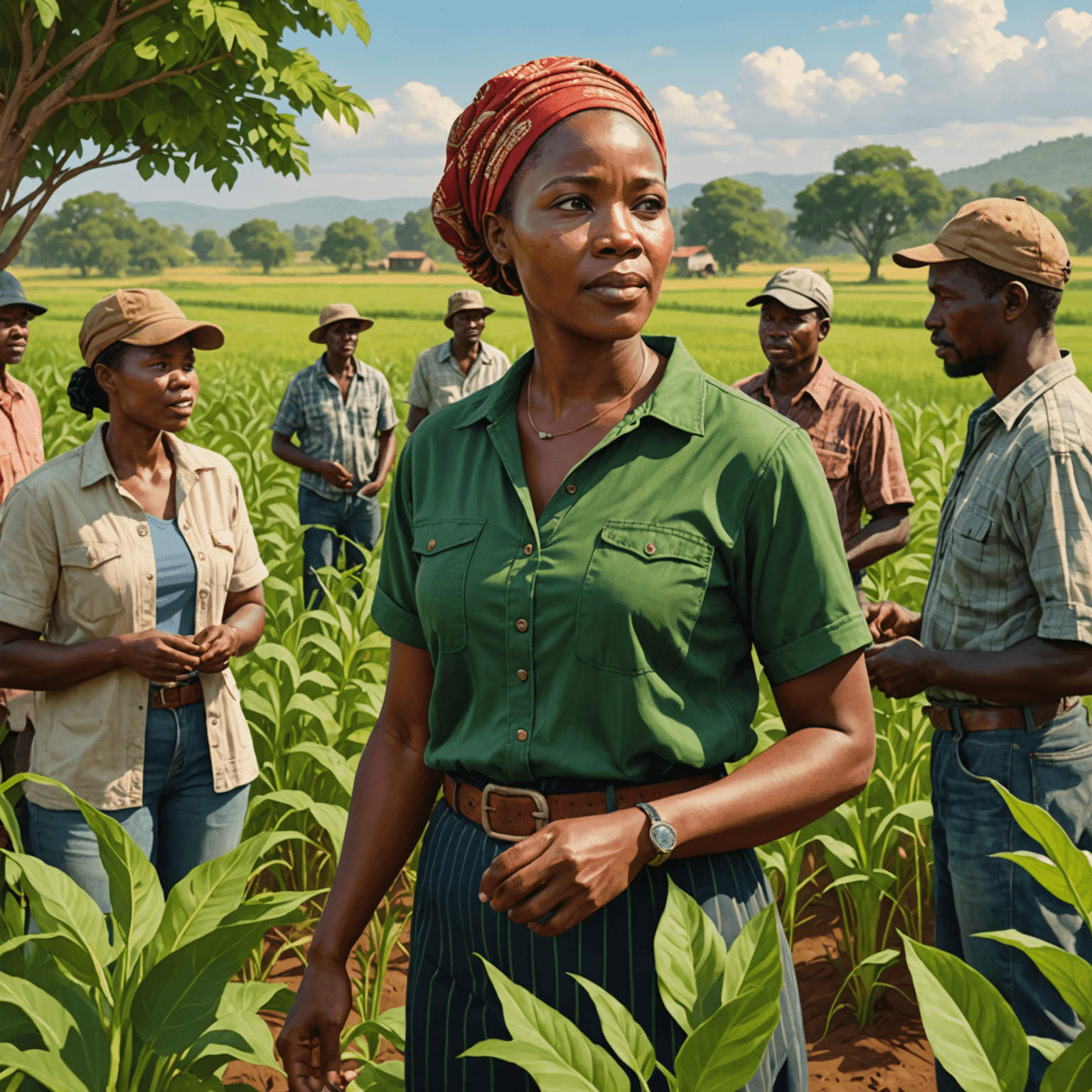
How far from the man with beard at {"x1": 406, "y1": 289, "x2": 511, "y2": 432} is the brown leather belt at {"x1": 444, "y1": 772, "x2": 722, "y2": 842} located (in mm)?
5515

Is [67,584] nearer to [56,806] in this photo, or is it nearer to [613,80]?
[56,806]

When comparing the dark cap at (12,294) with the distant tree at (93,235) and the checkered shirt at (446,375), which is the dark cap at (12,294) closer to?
the checkered shirt at (446,375)

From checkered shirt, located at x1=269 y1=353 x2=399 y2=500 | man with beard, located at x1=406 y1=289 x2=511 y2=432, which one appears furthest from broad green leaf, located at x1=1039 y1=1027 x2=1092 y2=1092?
man with beard, located at x1=406 y1=289 x2=511 y2=432

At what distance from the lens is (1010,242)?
96.2 inches

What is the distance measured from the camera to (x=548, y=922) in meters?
1.16

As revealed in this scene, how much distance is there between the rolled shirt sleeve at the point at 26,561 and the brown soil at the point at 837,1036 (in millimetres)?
1110

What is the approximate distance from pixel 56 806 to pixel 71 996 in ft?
3.13

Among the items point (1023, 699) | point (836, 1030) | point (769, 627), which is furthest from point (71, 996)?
point (836, 1030)

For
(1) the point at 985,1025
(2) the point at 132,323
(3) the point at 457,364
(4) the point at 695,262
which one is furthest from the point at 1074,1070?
(4) the point at 695,262

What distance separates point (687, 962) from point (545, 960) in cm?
18

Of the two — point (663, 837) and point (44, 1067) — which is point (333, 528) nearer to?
point (44, 1067)

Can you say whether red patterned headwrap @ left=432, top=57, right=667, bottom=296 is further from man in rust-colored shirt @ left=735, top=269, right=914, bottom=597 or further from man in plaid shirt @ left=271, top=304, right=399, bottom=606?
man in plaid shirt @ left=271, top=304, right=399, bottom=606

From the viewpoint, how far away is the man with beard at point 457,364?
22.2 ft

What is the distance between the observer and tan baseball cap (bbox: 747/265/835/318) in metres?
3.99
